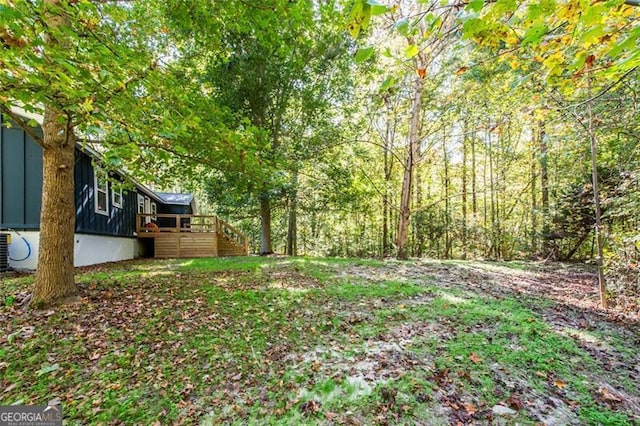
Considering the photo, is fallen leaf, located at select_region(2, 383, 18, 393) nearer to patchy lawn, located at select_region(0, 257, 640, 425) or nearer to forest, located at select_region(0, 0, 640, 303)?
patchy lawn, located at select_region(0, 257, 640, 425)

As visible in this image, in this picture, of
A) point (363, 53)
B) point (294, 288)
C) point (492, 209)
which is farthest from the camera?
point (492, 209)

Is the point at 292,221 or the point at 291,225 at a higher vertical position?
the point at 292,221

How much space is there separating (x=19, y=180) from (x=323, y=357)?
9.68m

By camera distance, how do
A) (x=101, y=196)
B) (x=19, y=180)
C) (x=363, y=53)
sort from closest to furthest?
1. (x=363, y=53)
2. (x=19, y=180)
3. (x=101, y=196)

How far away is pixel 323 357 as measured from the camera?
10.5 feet

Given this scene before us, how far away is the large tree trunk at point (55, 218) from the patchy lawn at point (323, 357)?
38 centimetres

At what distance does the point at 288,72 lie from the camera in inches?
460

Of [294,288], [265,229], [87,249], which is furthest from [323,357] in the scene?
[265,229]

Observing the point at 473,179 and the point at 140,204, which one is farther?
the point at 473,179

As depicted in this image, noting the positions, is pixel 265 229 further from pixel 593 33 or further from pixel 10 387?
pixel 593 33

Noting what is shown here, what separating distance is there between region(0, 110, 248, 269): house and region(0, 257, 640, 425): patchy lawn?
3289 millimetres

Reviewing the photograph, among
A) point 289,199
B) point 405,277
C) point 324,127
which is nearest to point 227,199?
point 289,199

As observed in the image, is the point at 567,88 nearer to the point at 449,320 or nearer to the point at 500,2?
the point at 500,2

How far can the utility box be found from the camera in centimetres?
723
